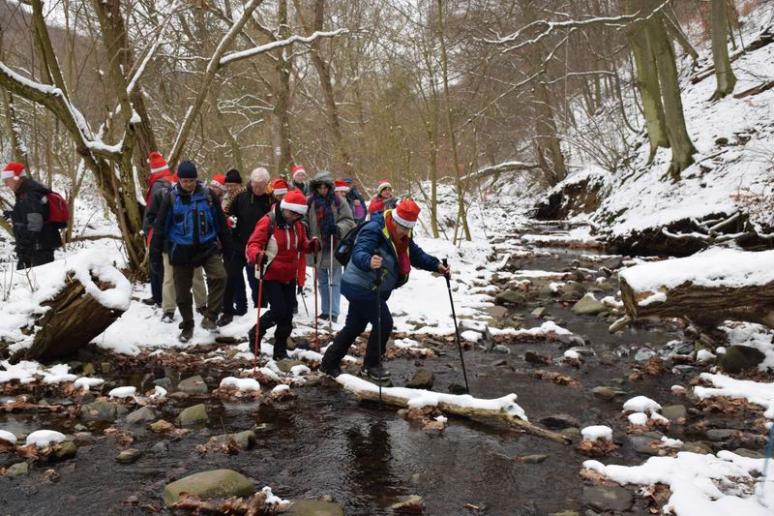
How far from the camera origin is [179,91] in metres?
14.9

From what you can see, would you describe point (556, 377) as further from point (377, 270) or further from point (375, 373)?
point (377, 270)

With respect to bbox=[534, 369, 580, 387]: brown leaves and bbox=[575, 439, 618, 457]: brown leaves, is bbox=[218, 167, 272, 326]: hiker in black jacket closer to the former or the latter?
bbox=[534, 369, 580, 387]: brown leaves

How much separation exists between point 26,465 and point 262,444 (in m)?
1.61

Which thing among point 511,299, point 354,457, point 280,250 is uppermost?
point 280,250

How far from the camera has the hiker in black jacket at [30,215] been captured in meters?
7.13

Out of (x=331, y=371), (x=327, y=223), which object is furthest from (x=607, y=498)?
(x=327, y=223)

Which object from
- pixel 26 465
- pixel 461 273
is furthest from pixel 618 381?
pixel 461 273

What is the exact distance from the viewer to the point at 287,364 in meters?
6.18

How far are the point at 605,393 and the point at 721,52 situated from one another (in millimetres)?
16629

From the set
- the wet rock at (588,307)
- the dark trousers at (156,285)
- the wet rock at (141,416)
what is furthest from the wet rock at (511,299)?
the wet rock at (141,416)

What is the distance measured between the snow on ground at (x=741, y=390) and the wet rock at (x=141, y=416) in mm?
5238

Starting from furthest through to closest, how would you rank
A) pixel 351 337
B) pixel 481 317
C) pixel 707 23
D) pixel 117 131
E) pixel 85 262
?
pixel 707 23
pixel 117 131
pixel 481 317
pixel 85 262
pixel 351 337

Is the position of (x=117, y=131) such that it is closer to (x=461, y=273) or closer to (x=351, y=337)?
(x=461, y=273)

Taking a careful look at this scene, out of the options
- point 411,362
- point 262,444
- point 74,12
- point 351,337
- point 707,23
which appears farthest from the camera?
point 707,23
